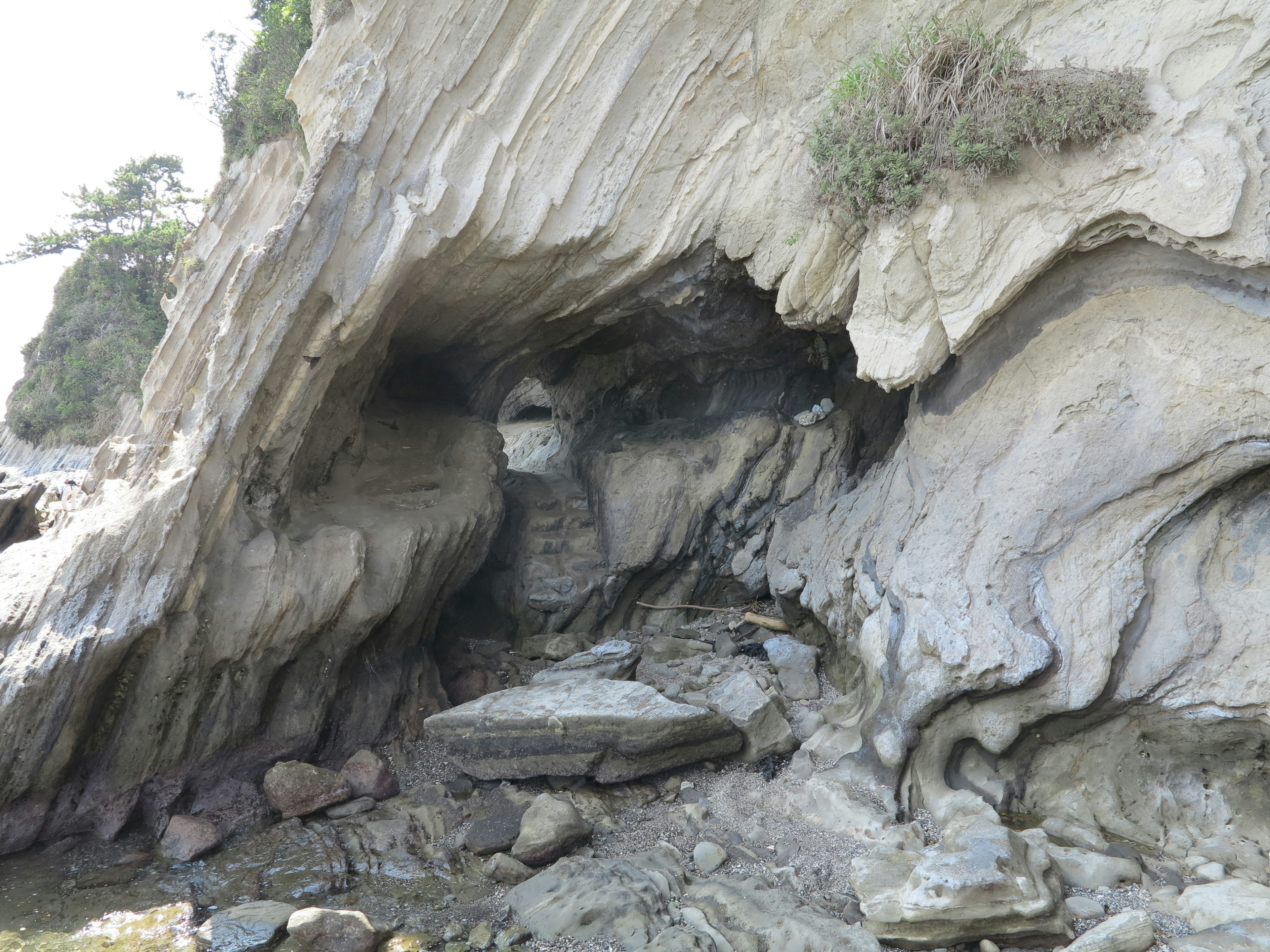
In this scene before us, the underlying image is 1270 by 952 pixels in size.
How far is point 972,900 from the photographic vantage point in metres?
4.09

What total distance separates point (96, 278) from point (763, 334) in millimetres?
16943

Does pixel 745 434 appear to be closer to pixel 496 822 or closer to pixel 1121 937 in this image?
pixel 496 822

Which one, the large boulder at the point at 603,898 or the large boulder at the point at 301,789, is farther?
the large boulder at the point at 301,789

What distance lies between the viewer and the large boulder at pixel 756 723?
21.2 ft

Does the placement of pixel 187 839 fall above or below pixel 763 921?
below

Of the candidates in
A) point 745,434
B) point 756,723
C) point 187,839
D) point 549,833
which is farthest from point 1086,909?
point 745,434

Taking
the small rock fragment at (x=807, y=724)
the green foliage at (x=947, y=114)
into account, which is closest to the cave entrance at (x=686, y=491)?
the green foliage at (x=947, y=114)

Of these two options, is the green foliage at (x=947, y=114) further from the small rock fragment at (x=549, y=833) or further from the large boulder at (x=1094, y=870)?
the small rock fragment at (x=549, y=833)

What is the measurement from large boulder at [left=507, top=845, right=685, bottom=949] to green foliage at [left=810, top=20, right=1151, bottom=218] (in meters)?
5.32

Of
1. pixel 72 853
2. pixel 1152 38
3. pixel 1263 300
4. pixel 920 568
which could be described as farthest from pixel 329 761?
pixel 1152 38

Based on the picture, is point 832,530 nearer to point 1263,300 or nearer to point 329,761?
point 1263,300

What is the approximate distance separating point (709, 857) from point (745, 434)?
18.0ft

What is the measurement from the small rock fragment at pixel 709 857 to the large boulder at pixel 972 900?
96 centimetres

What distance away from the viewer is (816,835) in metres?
5.38
